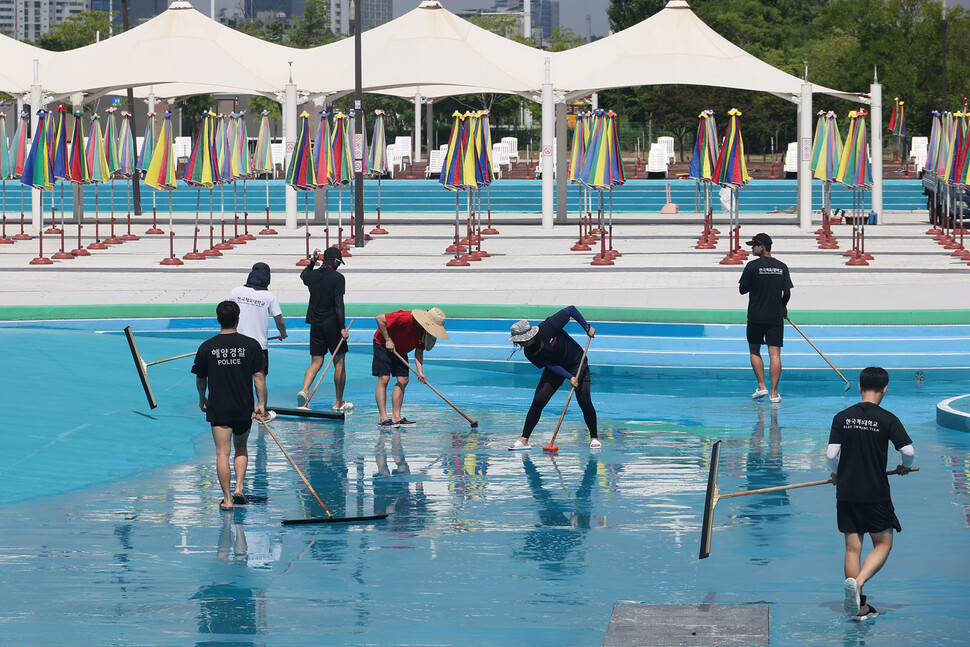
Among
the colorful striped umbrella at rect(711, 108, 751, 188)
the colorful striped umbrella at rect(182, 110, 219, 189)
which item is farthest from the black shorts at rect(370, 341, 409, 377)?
the colorful striped umbrella at rect(182, 110, 219, 189)

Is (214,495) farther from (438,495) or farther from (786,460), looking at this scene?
(786,460)

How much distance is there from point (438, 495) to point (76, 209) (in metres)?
27.5

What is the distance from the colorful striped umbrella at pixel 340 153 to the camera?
2664cm

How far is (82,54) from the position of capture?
3666 centimetres

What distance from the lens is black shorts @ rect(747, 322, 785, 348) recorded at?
1452 cm

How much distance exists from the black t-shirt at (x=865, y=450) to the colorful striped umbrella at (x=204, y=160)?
827 inches

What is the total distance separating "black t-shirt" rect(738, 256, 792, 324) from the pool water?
0.89m

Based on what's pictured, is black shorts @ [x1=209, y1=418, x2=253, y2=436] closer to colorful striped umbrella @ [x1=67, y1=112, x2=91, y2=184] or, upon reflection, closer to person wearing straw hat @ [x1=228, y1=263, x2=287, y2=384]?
person wearing straw hat @ [x1=228, y1=263, x2=287, y2=384]

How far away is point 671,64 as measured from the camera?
Result: 111 feet

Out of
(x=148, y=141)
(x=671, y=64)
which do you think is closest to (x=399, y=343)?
(x=148, y=141)

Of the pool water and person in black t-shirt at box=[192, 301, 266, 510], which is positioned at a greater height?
person in black t-shirt at box=[192, 301, 266, 510]

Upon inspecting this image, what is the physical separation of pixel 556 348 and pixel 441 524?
2.68 meters

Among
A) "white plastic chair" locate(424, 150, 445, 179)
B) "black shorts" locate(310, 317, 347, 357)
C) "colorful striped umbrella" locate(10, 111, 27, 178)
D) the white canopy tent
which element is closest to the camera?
"black shorts" locate(310, 317, 347, 357)

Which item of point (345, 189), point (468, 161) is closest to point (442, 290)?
point (468, 161)
